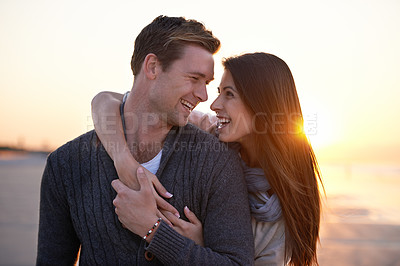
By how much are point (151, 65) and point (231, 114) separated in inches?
Result: 25.6

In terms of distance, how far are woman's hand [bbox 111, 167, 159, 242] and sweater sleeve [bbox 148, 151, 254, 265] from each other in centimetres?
9

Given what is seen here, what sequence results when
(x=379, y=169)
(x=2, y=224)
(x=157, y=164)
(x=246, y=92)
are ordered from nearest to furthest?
(x=157, y=164)
(x=246, y=92)
(x=2, y=224)
(x=379, y=169)

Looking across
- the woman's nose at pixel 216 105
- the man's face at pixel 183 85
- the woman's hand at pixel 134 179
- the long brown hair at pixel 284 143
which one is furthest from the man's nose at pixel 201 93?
the woman's hand at pixel 134 179

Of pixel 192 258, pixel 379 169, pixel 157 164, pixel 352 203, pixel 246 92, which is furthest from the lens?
pixel 379 169

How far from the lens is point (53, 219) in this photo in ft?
8.23

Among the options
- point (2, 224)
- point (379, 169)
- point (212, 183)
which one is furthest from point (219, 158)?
point (379, 169)

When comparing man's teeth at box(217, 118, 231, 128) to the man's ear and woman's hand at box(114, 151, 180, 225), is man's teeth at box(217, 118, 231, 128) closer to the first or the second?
the man's ear

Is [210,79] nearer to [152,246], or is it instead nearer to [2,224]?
[152,246]

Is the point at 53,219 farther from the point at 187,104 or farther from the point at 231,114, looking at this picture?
the point at 231,114

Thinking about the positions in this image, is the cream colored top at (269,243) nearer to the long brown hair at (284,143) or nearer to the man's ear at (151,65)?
the long brown hair at (284,143)

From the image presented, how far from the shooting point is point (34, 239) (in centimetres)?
586

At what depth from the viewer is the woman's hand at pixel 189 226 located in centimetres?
222

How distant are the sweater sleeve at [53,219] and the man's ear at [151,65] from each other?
849mm

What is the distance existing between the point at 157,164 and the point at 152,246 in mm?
575
